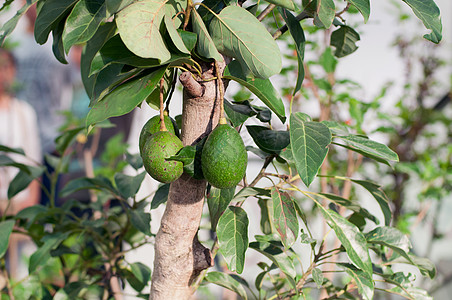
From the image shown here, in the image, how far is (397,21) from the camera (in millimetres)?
1990

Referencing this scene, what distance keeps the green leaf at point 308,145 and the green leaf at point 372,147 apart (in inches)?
3.0

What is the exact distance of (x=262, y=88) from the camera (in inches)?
20.3

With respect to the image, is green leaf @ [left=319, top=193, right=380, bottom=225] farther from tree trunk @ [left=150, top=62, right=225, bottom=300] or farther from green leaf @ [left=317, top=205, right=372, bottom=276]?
tree trunk @ [left=150, top=62, right=225, bottom=300]

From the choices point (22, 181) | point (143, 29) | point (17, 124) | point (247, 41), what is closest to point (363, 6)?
point (247, 41)

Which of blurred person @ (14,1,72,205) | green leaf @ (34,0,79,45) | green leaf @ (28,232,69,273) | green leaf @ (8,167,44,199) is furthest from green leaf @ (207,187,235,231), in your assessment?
blurred person @ (14,1,72,205)

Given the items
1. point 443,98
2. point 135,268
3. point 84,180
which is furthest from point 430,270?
point 443,98

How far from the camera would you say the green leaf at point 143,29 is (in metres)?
0.39

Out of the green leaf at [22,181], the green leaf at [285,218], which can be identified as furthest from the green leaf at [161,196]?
the green leaf at [22,181]

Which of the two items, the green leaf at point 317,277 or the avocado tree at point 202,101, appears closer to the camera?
the avocado tree at point 202,101

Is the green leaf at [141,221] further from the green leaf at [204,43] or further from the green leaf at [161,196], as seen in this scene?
the green leaf at [204,43]

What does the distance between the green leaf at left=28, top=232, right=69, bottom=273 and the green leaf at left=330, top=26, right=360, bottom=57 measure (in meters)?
0.68

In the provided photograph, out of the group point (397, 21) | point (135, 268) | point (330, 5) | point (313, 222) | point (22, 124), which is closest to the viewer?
point (330, 5)

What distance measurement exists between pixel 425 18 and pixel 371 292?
39 centimetres

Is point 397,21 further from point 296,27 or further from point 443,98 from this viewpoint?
point 296,27
